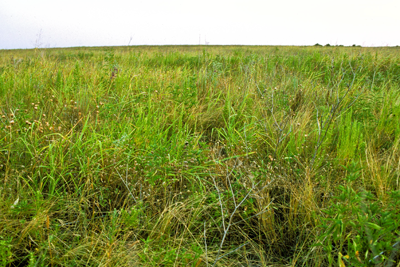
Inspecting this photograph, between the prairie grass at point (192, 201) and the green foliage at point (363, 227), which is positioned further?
the prairie grass at point (192, 201)

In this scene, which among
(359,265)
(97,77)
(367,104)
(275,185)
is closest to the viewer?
(359,265)

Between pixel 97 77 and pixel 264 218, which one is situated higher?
pixel 97 77

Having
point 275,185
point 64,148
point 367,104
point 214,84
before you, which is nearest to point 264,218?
point 275,185

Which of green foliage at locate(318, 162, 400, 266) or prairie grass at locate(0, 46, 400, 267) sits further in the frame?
prairie grass at locate(0, 46, 400, 267)

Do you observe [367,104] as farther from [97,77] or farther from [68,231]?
[97,77]

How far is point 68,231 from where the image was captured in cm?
155

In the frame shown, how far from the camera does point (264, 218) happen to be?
5.17 ft

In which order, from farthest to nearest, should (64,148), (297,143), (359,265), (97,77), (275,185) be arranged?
(97,77) < (297,143) < (64,148) < (275,185) < (359,265)

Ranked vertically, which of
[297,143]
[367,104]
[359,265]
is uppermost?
[367,104]

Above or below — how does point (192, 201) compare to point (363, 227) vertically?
below

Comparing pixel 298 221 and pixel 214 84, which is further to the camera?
pixel 214 84

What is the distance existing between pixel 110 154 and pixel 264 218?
46.0 inches

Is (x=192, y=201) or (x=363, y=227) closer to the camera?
(x=363, y=227)

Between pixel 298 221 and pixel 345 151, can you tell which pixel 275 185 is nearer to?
pixel 298 221
